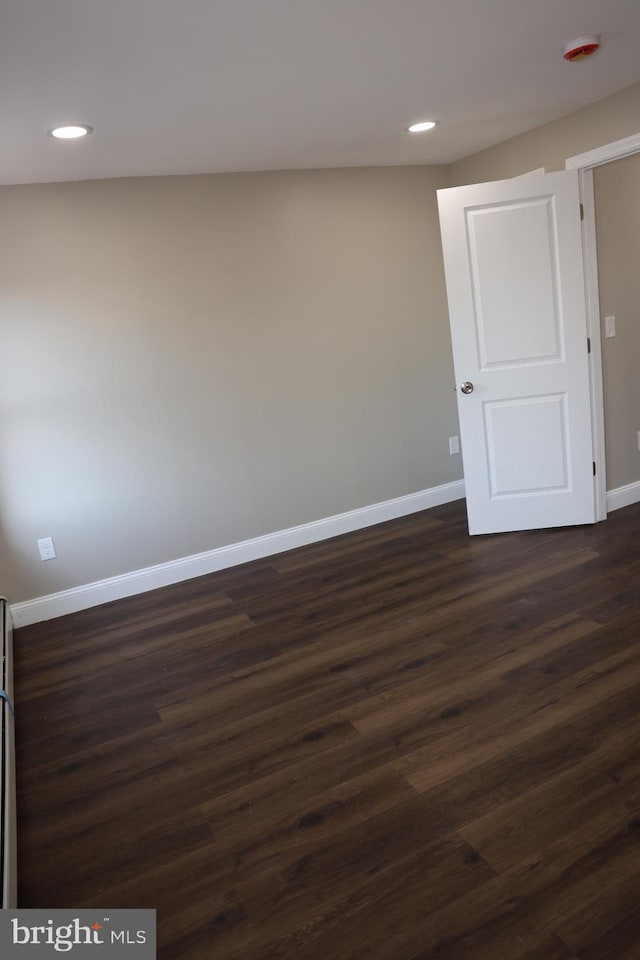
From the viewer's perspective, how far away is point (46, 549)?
3842mm

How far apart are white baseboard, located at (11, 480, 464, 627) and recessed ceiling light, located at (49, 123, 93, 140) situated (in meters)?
2.32

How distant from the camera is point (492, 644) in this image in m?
2.91

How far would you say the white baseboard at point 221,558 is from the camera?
3.90 m

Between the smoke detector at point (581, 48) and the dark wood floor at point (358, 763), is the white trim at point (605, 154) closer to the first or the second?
the smoke detector at point (581, 48)

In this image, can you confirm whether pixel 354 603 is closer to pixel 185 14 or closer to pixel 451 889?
pixel 451 889

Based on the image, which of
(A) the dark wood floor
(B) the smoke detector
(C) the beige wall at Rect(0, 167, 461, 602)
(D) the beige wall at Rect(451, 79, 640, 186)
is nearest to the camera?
(A) the dark wood floor

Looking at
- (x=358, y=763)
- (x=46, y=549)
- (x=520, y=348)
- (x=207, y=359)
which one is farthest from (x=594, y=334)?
(x=46, y=549)

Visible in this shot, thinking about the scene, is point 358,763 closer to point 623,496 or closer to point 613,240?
point 623,496

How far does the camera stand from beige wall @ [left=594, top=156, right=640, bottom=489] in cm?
394

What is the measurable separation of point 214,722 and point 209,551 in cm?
171

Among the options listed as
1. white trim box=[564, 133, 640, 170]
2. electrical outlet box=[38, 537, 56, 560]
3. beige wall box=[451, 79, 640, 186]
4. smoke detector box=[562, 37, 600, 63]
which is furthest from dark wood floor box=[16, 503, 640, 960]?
smoke detector box=[562, 37, 600, 63]

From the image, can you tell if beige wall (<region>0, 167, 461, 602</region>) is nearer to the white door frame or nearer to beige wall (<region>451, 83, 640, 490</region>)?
beige wall (<region>451, 83, 640, 490</region>)

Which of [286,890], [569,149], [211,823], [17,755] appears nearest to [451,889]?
[286,890]

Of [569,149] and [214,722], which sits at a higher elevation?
[569,149]
